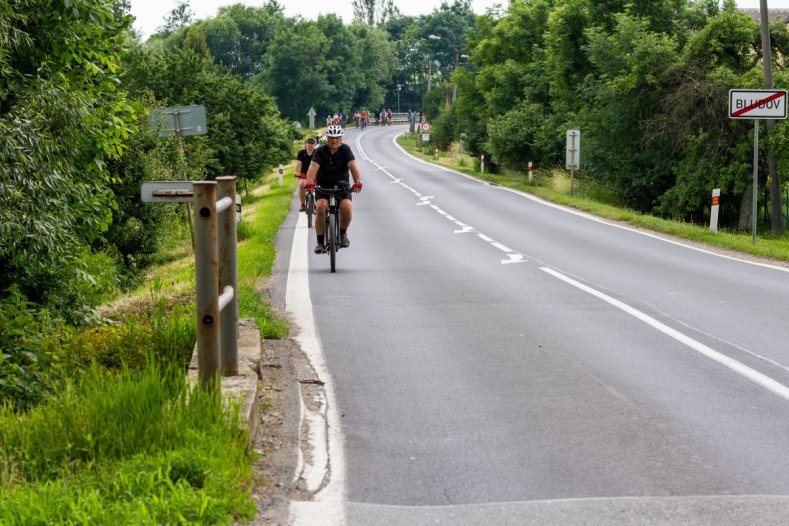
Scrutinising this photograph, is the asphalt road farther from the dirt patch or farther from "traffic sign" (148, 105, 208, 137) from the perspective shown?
"traffic sign" (148, 105, 208, 137)

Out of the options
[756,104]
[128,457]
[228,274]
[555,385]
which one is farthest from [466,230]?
[128,457]

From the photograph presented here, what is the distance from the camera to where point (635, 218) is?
25.0 metres

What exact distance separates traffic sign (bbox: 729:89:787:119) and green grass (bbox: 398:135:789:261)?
7.60 ft

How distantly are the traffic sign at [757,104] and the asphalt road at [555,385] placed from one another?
4.64 metres

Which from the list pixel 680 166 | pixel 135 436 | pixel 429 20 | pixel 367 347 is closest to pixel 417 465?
pixel 135 436

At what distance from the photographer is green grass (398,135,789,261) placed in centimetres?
1952

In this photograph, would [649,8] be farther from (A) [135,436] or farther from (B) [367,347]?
(A) [135,436]

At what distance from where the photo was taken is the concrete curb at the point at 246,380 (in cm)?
556

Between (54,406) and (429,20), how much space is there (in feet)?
511

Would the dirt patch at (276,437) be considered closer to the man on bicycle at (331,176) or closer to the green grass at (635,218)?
the man on bicycle at (331,176)

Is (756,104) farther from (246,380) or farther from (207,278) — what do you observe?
(207,278)

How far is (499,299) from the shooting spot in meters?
11.7

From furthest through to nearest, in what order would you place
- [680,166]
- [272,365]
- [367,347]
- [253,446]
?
[680,166], [367,347], [272,365], [253,446]

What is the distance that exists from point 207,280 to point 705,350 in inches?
178
